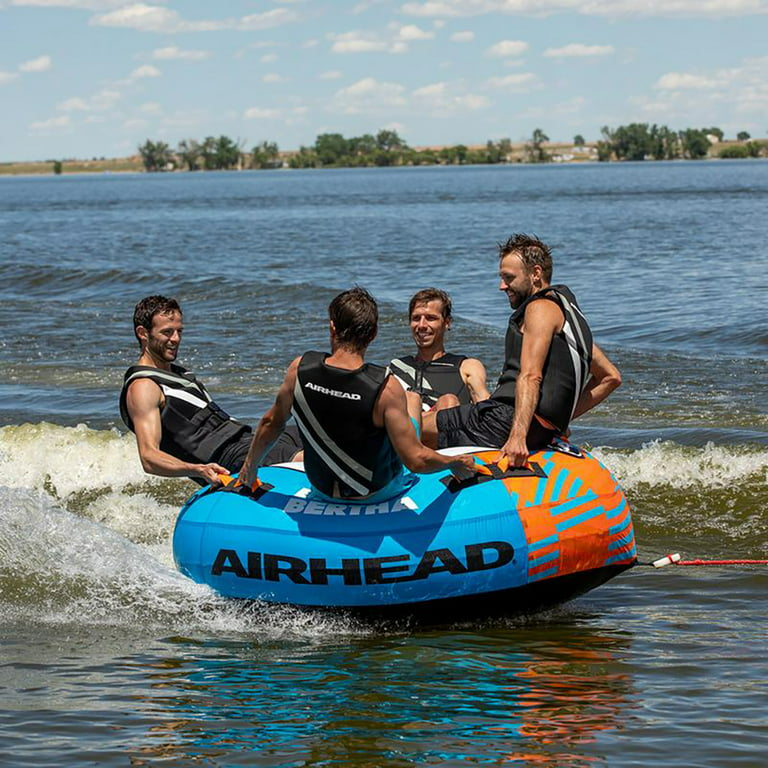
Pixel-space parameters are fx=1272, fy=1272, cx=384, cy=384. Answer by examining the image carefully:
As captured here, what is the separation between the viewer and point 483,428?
7.10m

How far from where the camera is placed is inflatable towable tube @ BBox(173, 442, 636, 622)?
21.3ft

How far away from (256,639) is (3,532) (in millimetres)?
2136

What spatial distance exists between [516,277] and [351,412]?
135 centimetres

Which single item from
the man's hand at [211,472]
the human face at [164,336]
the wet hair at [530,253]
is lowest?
the man's hand at [211,472]

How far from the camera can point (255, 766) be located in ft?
16.7

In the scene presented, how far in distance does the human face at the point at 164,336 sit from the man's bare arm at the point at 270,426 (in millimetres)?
931

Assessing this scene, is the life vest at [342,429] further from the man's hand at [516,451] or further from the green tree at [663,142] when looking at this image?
the green tree at [663,142]

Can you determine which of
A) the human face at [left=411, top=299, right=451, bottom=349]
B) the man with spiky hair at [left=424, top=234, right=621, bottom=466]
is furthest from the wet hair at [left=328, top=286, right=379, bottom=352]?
the human face at [left=411, top=299, right=451, bottom=349]

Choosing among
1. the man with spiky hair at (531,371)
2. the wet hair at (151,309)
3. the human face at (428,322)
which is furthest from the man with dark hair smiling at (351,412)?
the human face at (428,322)

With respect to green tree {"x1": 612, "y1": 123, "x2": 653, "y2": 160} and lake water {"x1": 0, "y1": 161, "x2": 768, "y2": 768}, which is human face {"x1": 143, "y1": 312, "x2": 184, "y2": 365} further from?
green tree {"x1": 612, "y1": 123, "x2": 653, "y2": 160}

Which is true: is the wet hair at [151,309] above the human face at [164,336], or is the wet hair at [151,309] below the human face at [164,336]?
above

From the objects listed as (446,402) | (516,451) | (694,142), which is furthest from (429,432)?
(694,142)

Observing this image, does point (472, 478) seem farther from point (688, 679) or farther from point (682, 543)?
point (682, 543)

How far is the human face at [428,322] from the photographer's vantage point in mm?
7773
